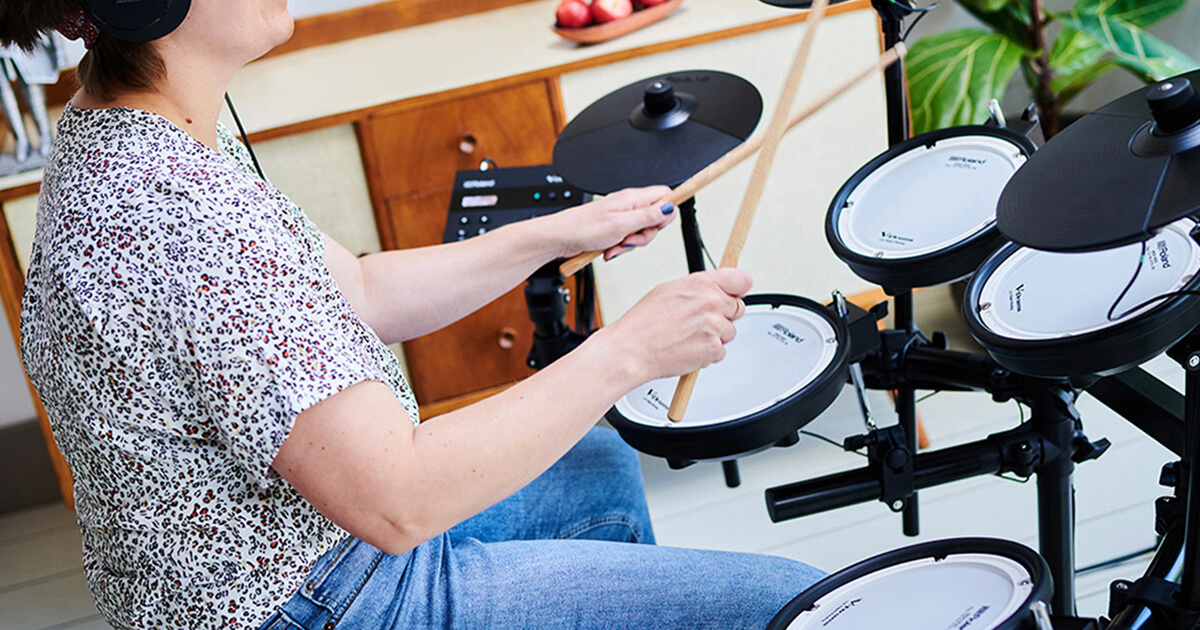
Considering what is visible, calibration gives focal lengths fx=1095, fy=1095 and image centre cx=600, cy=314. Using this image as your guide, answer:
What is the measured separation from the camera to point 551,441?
3.34 feet

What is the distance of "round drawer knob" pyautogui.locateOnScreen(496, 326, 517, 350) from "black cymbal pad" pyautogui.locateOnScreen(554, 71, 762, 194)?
0.85 metres

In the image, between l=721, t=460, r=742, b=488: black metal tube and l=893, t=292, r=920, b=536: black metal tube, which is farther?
l=721, t=460, r=742, b=488: black metal tube

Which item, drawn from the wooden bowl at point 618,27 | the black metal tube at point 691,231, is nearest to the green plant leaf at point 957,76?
the wooden bowl at point 618,27

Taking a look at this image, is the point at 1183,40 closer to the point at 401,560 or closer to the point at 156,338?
the point at 401,560

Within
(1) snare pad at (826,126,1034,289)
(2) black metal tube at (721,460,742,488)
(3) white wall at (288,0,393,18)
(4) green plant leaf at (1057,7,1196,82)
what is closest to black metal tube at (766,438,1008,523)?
(1) snare pad at (826,126,1034,289)

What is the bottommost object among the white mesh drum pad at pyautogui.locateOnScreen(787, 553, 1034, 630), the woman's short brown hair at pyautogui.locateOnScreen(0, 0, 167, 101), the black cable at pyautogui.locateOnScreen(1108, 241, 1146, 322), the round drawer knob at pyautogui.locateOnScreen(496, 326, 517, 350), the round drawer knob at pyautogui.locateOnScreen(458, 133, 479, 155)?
the round drawer knob at pyautogui.locateOnScreen(496, 326, 517, 350)

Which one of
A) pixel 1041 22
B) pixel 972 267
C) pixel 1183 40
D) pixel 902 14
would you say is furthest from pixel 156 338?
pixel 1183 40

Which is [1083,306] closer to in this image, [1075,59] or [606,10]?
[606,10]

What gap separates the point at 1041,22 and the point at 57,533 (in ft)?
8.73

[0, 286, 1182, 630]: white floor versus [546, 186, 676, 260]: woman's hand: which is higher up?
[546, 186, 676, 260]: woman's hand

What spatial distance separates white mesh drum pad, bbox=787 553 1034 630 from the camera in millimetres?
890

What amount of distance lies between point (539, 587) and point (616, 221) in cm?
50

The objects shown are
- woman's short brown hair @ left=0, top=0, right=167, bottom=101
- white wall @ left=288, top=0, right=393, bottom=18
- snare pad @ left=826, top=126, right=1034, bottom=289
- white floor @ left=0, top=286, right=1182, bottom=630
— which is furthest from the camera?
white wall @ left=288, top=0, right=393, bottom=18

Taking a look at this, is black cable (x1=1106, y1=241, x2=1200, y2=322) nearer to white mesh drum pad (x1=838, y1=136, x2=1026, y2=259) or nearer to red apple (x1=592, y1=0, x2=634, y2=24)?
white mesh drum pad (x1=838, y1=136, x2=1026, y2=259)
